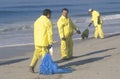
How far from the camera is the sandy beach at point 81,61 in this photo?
12.9 m

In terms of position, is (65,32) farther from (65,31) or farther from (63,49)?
(63,49)

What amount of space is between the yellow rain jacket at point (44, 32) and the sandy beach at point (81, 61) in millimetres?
921

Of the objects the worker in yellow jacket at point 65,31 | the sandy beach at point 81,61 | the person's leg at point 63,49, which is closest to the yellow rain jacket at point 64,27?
the worker in yellow jacket at point 65,31

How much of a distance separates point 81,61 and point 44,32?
2918 mm

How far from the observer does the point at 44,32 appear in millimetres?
12914

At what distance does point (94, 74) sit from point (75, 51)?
542 centimetres

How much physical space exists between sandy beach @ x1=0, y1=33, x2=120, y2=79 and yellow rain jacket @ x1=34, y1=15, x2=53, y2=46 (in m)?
0.92

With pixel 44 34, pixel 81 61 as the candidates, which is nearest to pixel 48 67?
pixel 44 34

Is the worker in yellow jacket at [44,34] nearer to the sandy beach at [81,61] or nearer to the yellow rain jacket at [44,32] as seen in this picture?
the yellow rain jacket at [44,32]

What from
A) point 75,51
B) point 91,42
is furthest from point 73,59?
point 91,42

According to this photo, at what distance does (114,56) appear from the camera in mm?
15836

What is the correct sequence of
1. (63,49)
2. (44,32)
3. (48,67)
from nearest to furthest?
(44,32), (48,67), (63,49)

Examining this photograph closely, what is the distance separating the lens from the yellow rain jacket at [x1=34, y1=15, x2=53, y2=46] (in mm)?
12859

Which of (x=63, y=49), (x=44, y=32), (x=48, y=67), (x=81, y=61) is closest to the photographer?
(x=44, y=32)
